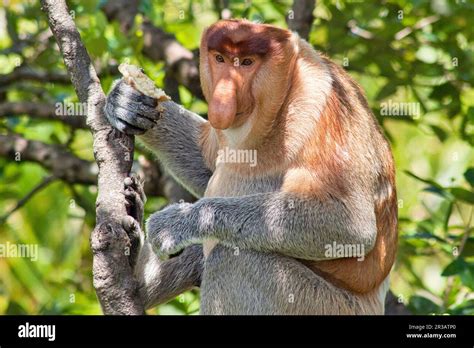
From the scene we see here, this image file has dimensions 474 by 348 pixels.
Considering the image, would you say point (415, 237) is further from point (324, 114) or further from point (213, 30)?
point (213, 30)

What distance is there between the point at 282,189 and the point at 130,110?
1.09 m

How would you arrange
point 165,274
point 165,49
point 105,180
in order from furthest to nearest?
1. point 165,49
2. point 165,274
3. point 105,180

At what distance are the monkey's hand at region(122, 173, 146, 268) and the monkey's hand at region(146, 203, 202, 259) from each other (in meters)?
0.26

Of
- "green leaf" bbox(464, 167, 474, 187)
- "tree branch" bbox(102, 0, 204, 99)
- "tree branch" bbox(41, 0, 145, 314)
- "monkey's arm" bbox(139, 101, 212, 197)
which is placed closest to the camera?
"tree branch" bbox(41, 0, 145, 314)

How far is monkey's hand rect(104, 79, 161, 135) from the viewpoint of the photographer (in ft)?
18.1

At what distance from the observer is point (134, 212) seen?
5.39 m

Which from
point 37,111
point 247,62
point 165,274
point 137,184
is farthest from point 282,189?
point 37,111

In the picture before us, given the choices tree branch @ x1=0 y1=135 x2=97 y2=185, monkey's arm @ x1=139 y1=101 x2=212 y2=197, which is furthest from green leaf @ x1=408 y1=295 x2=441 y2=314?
tree branch @ x1=0 y1=135 x2=97 y2=185

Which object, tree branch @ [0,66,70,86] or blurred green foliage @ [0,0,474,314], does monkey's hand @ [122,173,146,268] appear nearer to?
blurred green foliage @ [0,0,474,314]

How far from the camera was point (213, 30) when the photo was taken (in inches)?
224

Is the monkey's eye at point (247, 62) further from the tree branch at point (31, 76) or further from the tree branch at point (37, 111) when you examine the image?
the tree branch at point (31, 76)

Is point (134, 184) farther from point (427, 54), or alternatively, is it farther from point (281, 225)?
point (427, 54)

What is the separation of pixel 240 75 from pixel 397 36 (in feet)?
8.91

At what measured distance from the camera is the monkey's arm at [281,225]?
5500 mm
